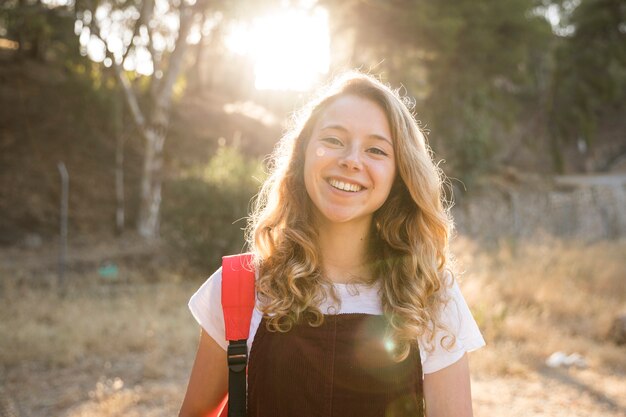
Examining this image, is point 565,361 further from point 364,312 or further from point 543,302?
point 364,312

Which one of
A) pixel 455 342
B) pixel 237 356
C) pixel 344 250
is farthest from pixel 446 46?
pixel 237 356

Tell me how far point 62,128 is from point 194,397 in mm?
15928

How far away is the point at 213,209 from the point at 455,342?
8300mm

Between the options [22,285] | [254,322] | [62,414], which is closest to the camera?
[254,322]

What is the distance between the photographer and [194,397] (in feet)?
6.70

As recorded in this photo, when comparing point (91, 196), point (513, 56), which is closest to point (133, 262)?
point (91, 196)

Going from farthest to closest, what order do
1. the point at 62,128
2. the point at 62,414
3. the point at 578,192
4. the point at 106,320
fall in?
the point at 62,128 < the point at 578,192 < the point at 106,320 < the point at 62,414

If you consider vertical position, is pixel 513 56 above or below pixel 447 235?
above

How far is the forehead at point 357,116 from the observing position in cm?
213

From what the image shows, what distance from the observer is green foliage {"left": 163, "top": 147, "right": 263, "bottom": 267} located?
992 centimetres

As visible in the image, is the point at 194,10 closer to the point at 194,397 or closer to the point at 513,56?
the point at 513,56

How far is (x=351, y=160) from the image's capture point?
6.75 ft

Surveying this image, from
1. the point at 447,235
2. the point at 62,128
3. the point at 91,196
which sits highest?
the point at 62,128

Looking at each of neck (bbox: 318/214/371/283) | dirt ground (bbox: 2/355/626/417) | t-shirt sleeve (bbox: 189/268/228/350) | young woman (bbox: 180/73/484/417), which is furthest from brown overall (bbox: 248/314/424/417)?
dirt ground (bbox: 2/355/626/417)
